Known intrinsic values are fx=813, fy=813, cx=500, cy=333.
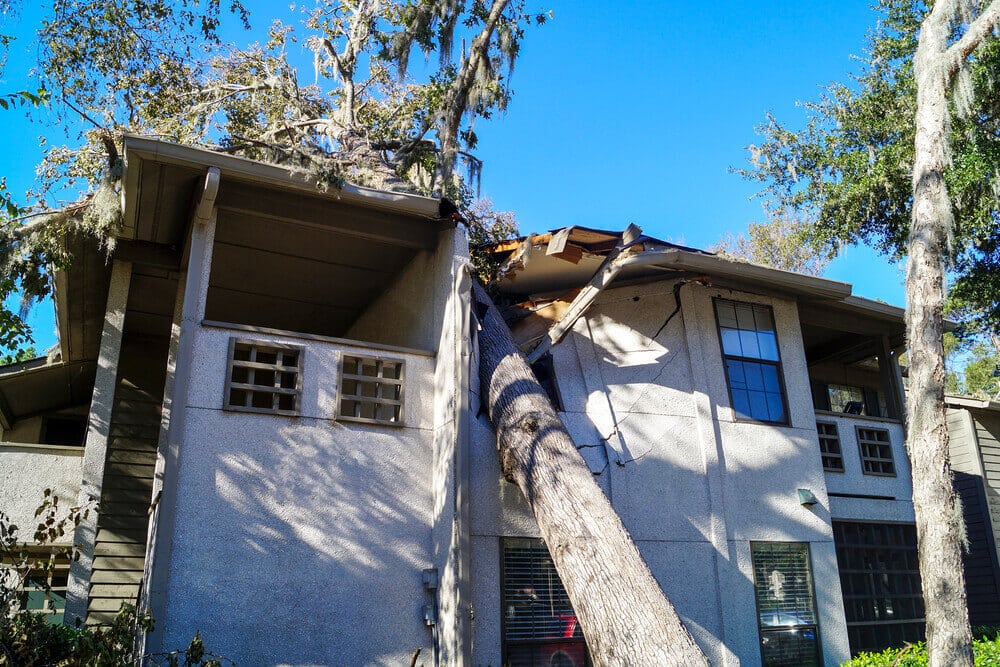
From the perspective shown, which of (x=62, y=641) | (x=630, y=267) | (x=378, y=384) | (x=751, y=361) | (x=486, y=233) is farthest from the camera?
(x=486, y=233)

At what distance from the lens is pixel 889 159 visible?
47.8 ft

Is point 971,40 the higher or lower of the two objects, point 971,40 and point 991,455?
the higher

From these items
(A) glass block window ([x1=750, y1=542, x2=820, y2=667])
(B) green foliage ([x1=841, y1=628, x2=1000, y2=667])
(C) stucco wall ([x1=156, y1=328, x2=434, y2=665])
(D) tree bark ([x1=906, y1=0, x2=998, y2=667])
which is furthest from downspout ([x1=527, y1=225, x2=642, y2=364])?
(B) green foliage ([x1=841, y1=628, x2=1000, y2=667])

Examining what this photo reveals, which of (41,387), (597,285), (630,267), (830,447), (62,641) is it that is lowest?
(62,641)

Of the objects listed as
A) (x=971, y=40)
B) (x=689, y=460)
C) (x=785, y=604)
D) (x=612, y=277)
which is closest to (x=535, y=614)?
(x=689, y=460)

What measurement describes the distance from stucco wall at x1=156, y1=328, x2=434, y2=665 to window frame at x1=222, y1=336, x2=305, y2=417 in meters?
0.06

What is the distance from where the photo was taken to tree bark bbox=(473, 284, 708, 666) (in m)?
6.22

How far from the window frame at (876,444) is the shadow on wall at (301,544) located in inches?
266

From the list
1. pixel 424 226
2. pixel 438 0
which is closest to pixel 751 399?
pixel 424 226

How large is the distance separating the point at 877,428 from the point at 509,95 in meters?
7.92

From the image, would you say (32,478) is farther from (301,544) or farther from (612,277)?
(612,277)

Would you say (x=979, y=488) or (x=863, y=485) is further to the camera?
(x=979, y=488)

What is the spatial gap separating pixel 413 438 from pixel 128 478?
19.6 feet

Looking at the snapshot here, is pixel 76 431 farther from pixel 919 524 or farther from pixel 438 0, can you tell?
pixel 919 524
